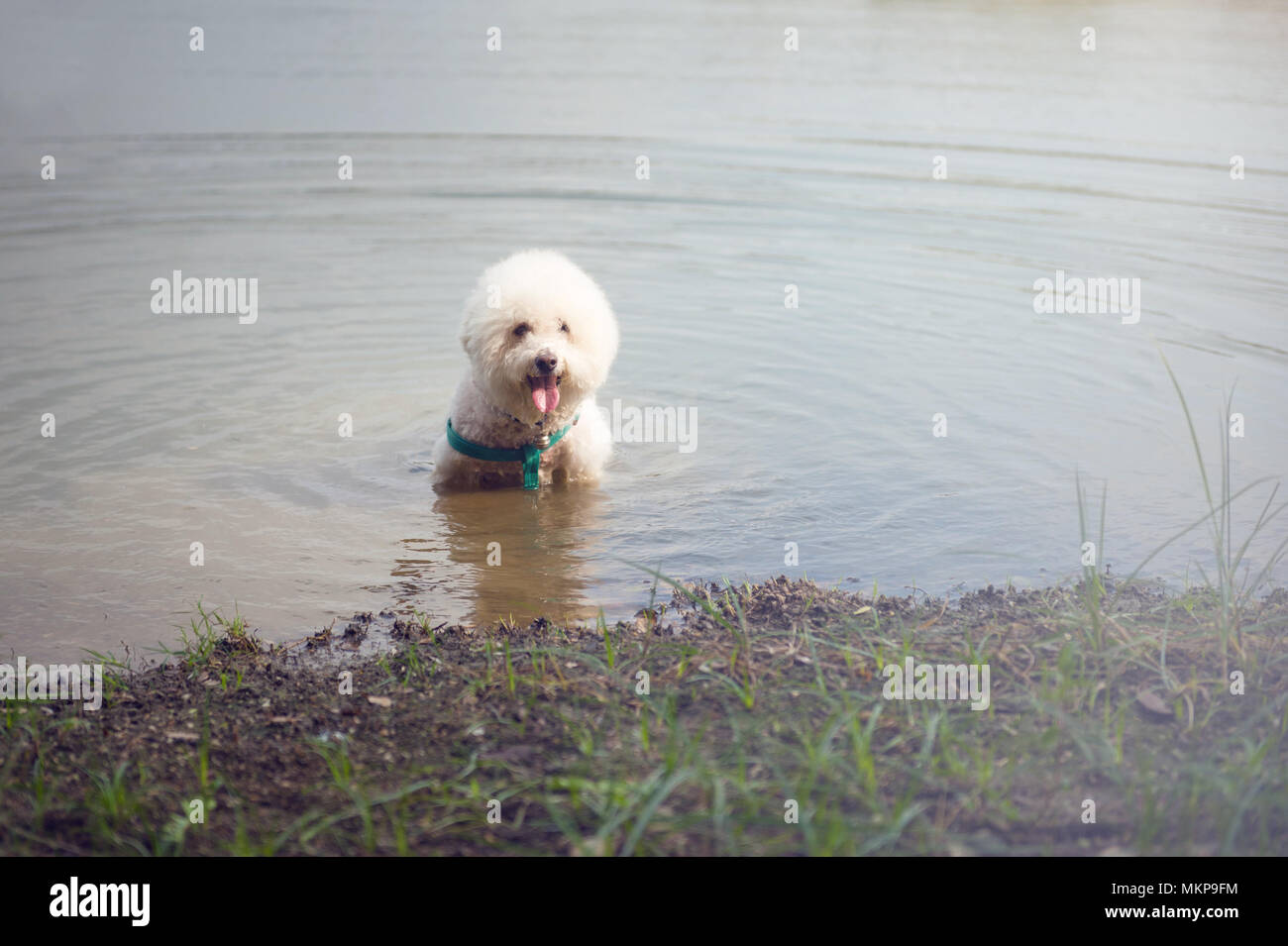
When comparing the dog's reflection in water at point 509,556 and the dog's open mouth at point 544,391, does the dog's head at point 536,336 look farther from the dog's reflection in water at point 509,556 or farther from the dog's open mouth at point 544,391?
the dog's reflection in water at point 509,556

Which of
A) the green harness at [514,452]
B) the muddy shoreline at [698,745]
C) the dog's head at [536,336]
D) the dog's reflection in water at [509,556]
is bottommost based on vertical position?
the muddy shoreline at [698,745]

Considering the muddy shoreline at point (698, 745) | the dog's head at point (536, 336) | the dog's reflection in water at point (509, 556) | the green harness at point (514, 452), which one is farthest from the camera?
→ the green harness at point (514, 452)

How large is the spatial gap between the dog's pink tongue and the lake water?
695 mm

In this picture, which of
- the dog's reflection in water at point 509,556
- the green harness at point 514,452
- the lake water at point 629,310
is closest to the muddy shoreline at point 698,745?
the dog's reflection in water at point 509,556

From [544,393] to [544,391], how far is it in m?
0.01

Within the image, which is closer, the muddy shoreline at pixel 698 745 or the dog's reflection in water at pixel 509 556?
the muddy shoreline at pixel 698 745

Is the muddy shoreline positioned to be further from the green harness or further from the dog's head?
the green harness

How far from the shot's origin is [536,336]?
5.83m

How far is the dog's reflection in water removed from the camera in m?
5.33

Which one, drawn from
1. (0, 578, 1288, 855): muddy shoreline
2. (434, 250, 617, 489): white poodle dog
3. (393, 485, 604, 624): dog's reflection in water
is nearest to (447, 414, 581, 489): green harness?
(434, 250, 617, 489): white poodle dog

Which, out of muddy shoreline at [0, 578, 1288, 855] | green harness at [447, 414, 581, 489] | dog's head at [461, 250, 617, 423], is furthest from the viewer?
green harness at [447, 414, 581, 489]

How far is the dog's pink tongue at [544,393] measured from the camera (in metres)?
5.89
